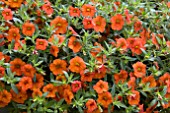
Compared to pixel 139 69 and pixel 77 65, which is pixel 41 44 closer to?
pixel 77 65

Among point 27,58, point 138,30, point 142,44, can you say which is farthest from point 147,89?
point 27,58

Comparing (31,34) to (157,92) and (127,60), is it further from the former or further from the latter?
(157,92)

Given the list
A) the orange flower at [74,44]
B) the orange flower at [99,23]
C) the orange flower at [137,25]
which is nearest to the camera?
the orange flower at [74,44]

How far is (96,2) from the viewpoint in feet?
7.62

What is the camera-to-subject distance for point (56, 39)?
194 cm

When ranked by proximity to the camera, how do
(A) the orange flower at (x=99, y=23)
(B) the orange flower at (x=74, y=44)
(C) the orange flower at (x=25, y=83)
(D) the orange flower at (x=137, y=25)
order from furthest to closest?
(D) the orange flower at (x=137, y=25) < (A) the orange flower at (x=99, y=23) < (B) the orange flower at (x=74, y=44) < (C) the orange flower at (x=25, y=83)

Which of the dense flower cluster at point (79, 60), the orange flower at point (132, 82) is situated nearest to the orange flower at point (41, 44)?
the dense flower cluster at point (79, 60)

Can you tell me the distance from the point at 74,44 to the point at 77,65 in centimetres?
13

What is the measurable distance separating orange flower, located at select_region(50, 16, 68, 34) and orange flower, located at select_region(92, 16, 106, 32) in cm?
15

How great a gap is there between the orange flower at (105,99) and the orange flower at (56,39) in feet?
1.04

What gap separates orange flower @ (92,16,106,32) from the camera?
207 cm

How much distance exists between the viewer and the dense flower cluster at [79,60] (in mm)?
1880

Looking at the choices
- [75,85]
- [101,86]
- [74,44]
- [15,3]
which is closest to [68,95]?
[75,85]

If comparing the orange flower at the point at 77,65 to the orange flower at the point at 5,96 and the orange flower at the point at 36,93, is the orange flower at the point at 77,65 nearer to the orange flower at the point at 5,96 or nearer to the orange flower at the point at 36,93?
the orange flower at the point at 36,93
